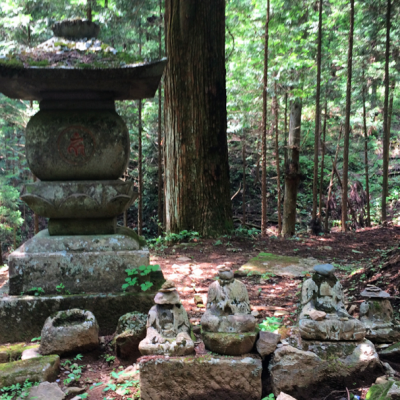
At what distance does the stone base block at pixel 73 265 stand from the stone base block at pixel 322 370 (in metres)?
1.73

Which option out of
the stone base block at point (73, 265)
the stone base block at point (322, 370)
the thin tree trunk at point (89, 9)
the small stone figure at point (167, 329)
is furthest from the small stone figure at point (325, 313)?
the thin tree trunk at point (89, 9)

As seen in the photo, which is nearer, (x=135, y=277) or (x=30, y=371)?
(x=30, y=371)

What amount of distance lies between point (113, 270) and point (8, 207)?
12.5 metres

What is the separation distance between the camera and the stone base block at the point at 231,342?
104 inches

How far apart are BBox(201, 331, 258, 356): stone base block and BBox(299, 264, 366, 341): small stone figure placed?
42 cm

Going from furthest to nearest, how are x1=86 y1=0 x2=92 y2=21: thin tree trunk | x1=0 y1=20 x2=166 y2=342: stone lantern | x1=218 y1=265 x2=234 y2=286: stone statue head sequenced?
x1=86 y1=0 x2=92 y2=21: thin tree trunk
x1=0 y1=20 x2=166 y2=342: stone lantern
x1=218 y1=265 x2=234 y2=286: stone statue head

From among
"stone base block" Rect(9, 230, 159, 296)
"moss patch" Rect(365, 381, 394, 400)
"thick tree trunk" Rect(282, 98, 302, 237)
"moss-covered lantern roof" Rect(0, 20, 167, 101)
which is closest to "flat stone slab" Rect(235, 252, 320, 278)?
"stone base block" Rect(9, 230, 159, 296)

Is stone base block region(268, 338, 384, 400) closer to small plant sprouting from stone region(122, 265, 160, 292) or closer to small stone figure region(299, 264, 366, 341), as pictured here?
small stone figure region(299, 264, 366, 341)

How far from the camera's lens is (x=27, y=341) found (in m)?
3.57

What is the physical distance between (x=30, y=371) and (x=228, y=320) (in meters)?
1.56

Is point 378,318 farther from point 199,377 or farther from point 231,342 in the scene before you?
point 199,377

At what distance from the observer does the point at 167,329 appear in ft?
8.97

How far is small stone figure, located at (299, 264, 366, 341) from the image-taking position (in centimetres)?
266

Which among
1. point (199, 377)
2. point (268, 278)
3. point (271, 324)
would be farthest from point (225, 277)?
point (268, 278)
